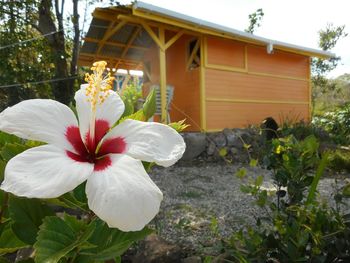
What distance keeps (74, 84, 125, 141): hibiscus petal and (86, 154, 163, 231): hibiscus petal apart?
16 centimetres

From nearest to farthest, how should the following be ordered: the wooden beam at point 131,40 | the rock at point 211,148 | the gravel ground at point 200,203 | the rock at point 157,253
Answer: the rock at point 157,253 → the gravel ground at point 200,203 → the rock at point 211,148 → the wooden beam at point 131,40

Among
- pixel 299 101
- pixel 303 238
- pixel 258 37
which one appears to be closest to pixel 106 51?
pixel 258 37

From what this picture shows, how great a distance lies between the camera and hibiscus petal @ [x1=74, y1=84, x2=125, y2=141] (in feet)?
1.97

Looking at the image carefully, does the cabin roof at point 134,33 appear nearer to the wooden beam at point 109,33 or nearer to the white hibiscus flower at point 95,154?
the wooden beam at point 109,33

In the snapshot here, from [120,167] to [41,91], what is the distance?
9.21 m

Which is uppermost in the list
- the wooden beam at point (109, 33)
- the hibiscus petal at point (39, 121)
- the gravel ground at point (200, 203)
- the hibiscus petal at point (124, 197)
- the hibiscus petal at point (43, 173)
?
the wooden beam at point (109, 33)

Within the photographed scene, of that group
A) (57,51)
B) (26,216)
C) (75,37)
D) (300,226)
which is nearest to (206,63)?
(75,37)

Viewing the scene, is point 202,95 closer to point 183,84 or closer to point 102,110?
point 183,84

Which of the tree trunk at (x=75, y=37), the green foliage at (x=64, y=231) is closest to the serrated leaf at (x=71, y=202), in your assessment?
the green foliage at (x=64, y=231)

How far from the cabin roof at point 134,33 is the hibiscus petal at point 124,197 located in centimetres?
729

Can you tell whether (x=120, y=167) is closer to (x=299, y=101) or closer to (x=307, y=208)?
(x=307, y=208)

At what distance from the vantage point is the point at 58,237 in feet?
1.57

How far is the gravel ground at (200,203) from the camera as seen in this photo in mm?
2783

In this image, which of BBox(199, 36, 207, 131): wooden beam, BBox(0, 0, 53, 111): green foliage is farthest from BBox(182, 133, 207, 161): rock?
BBox(0, 0, 53, 111): green foliage
